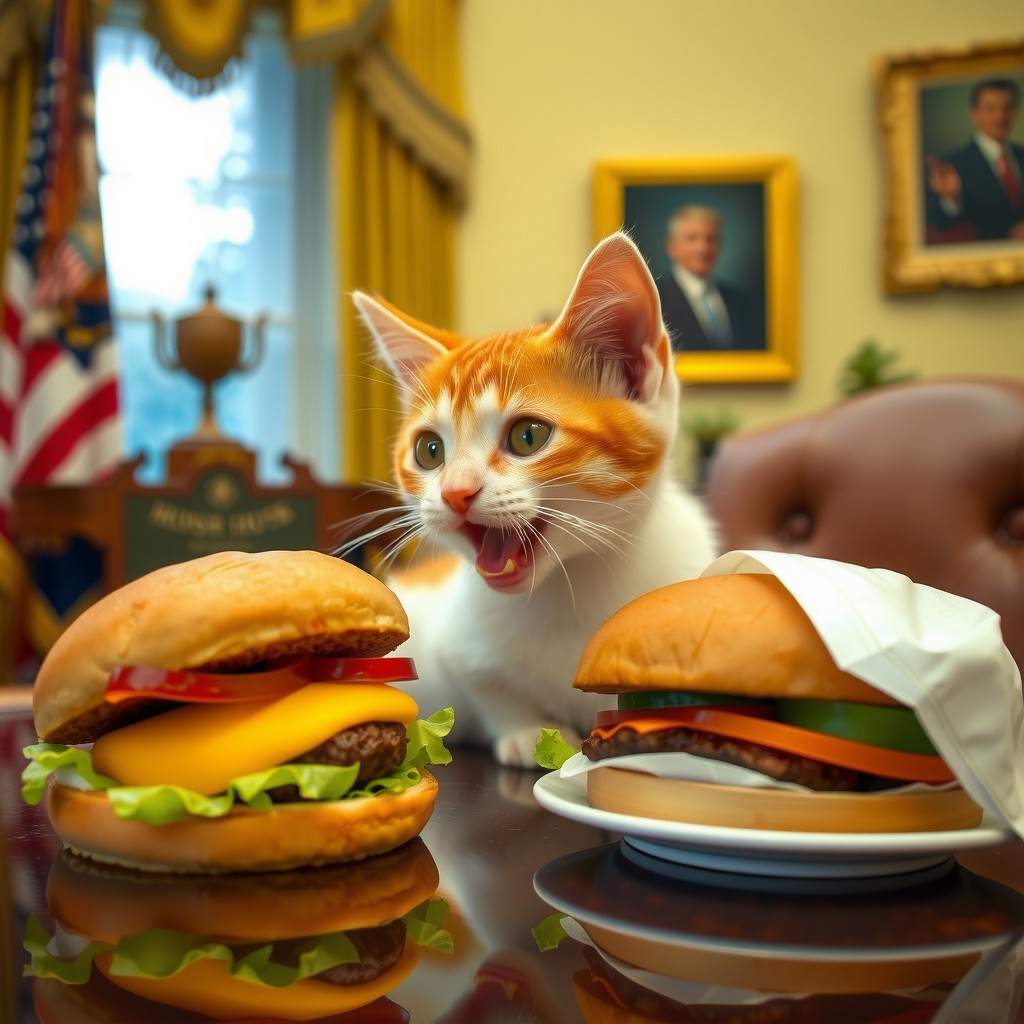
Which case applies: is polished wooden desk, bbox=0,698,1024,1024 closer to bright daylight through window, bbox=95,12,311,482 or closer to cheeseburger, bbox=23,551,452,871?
cheeseburger, bbox=23,551,452,871

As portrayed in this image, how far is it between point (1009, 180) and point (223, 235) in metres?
2.61

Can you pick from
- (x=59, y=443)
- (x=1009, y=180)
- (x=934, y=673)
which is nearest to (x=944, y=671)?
(x=934, y=673)

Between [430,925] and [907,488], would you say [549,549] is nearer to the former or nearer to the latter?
[430,925]

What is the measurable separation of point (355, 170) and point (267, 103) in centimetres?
43

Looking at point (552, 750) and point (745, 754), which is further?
point (552, 750)

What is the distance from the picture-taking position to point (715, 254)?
11.3 ft

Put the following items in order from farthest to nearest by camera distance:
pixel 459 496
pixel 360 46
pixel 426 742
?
pixel 360 46, pixel 459 496, pixel 426 742

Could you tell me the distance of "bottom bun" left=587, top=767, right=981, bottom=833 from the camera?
0.59 meters

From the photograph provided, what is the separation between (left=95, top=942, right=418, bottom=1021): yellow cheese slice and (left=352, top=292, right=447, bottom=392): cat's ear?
78cm

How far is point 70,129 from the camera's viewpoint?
2.90 m

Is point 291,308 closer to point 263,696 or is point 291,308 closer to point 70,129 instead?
point 70,129

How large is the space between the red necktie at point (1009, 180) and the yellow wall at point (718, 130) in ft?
1.07

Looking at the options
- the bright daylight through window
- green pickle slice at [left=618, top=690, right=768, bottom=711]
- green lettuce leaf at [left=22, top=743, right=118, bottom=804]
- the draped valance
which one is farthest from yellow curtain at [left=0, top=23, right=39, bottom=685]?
green pickle slice at [left=618, top=690, right=768, bottom=711]

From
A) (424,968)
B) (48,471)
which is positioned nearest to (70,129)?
(48,471)
